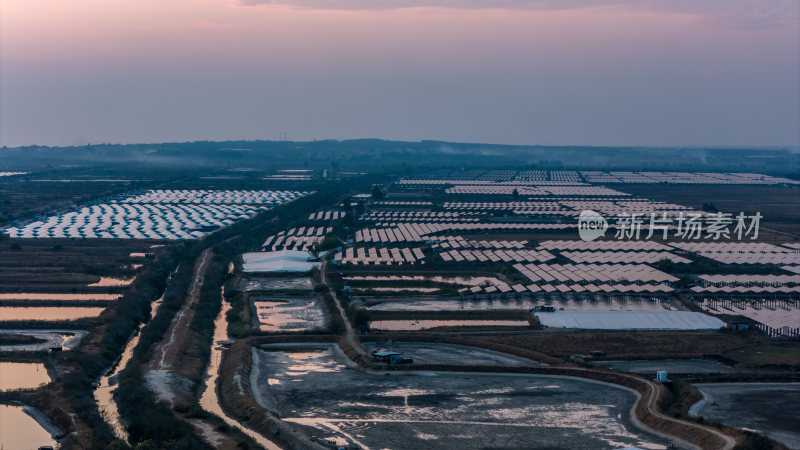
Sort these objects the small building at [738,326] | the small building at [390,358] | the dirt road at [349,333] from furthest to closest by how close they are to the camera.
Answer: the small building at [738,326], the dirt road at [349,333], the small building at [390,358]

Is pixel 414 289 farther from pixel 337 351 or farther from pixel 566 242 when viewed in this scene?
pixel 566 242

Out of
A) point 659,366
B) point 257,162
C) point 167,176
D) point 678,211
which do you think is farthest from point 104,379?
point 257,162

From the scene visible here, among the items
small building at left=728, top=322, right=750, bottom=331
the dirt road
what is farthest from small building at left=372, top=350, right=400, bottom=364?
small building at left=728, top=322, right=750, bottom=331

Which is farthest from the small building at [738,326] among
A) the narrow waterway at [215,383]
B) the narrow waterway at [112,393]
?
the narrow waterway at [112,393]

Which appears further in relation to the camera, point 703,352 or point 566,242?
point 566,242

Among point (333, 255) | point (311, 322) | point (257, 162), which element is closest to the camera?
point (311, 322)

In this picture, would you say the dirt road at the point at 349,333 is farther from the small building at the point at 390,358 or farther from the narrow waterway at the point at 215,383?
the narrow waterway at the point at 215,383
